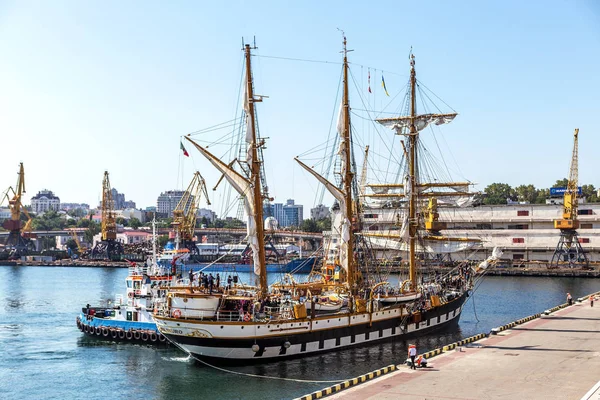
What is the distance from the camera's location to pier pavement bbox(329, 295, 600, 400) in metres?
30.6

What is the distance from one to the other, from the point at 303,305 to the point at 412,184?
2096 centimetres

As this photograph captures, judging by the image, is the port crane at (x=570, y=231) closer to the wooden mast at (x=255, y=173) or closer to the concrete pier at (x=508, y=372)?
the concrete pier at (x=508, y=372)

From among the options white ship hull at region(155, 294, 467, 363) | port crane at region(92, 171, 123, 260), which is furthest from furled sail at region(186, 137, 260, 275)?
port crane at region(92, 171, 123, 260)

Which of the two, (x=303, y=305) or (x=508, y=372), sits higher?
(x=303, y=305)

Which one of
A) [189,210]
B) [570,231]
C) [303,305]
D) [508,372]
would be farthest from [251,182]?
[189,210]

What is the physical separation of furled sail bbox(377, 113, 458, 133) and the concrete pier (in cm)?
2222

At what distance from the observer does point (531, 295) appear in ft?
291

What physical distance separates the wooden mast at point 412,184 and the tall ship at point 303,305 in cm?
9

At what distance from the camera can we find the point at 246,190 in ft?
159

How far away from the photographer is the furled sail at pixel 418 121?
64.4 meters

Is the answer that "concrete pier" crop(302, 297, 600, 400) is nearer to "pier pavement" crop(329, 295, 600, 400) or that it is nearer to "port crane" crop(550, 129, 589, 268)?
"pier pavement" crop(329, 295, 600, 400)

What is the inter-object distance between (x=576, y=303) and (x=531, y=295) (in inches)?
866

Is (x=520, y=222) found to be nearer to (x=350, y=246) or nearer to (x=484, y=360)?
(x=350, y=246)

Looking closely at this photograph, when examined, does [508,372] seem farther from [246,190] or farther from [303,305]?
[246,190]
